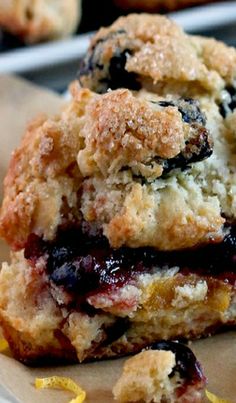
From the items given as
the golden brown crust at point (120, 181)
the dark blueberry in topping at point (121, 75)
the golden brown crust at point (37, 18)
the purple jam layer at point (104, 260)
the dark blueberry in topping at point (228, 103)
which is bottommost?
the purple jam layer at point (104, 260)

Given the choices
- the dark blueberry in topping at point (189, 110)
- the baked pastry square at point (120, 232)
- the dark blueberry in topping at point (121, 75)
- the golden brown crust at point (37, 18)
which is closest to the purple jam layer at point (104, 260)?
the baked pastry square at point (120, 232)

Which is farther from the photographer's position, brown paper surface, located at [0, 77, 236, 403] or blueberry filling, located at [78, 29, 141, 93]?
blueberry filling, located at [78, 29, 141, 93]

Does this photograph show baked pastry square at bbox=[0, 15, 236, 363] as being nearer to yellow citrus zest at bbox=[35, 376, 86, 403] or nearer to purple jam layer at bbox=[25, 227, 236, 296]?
purple jam layer at bbox=[25, 227, 236, 296]

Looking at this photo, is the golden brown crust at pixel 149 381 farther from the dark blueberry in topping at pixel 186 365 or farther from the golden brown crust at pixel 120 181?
the golden brown crust at pixel 120 181

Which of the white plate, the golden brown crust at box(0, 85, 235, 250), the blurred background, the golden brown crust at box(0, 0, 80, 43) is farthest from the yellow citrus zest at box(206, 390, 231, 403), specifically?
the golden brown crust at box(0, 0, 80, 43)

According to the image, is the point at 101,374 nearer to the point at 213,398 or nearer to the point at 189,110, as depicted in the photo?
the point at 213,398

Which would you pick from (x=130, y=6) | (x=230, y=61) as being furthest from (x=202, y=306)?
(x=130, y=6)
